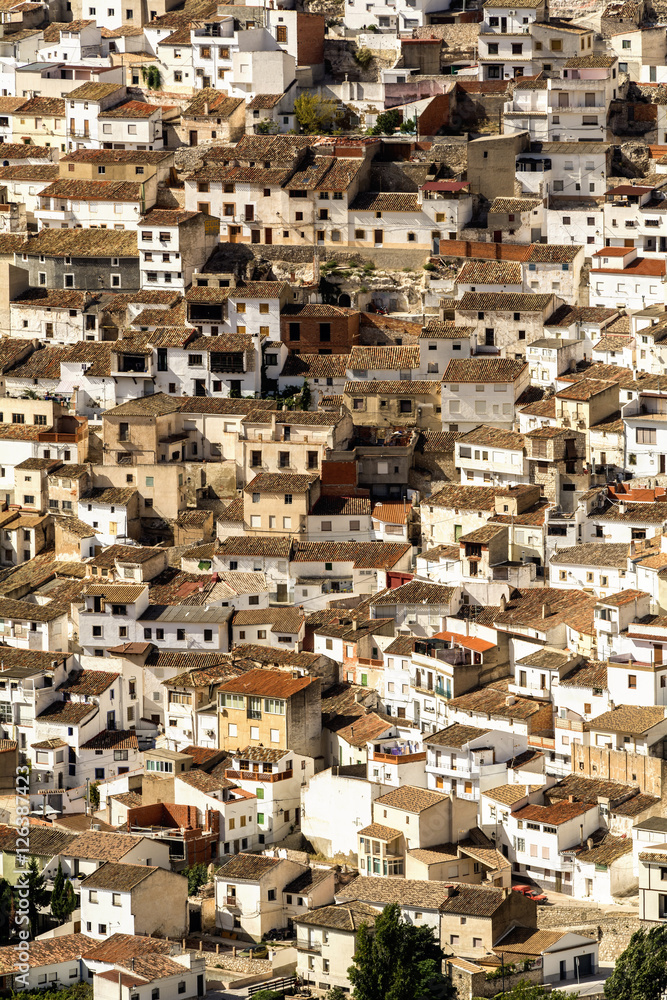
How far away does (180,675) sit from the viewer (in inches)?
2689

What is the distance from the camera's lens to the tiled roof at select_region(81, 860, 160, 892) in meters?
58.7

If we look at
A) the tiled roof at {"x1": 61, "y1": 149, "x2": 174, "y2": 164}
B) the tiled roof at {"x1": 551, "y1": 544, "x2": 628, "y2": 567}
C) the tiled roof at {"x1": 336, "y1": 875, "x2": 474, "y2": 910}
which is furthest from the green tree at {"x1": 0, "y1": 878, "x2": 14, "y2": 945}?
the tiled roof at {"x1": 61, "y1": 149, "x2": 174, "y2": 164}

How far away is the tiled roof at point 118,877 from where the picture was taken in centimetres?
5869

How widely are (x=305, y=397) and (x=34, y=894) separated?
2210 centimetres

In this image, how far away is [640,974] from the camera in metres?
54.9

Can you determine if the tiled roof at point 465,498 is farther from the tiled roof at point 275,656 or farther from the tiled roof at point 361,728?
the tiled roof at point 361,728

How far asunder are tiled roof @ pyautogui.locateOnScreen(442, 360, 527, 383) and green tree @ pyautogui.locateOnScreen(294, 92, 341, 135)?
15.7 m

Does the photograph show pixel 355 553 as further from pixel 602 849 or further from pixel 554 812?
pixel 602 849

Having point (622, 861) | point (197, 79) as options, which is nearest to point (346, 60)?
point (197, 79)

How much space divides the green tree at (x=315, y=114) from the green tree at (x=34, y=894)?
3522 centimetres

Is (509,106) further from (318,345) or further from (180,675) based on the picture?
(180,675)

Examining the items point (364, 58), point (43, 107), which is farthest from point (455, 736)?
point (43, 107)

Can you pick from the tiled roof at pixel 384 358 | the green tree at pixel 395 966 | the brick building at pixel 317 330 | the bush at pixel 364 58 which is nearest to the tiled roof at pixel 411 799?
the green tree at pixel 395 966

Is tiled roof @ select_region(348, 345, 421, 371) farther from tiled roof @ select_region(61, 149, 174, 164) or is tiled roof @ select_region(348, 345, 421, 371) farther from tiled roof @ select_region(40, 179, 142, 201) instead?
tiled roof @ select_region(61, 149, 174, 164)
